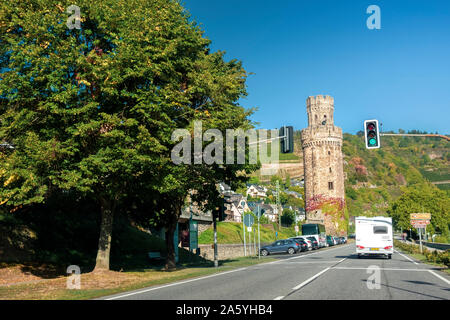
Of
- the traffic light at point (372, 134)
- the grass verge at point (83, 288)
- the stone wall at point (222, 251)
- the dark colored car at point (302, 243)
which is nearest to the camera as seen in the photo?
the grass verge at point (83, 288)

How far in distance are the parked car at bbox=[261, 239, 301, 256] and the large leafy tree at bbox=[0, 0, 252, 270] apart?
25.4 m

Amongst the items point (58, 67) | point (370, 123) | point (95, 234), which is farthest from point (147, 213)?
point (370, 123)

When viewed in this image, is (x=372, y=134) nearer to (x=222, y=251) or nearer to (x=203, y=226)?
(x=222, y=251)

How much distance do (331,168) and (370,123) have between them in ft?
232

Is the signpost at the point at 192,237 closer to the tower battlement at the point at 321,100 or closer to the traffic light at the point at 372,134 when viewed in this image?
the traffic light at the point at 372,134

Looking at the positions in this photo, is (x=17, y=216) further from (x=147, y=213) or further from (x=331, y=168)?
(x=331, y=168)

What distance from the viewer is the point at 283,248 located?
4025cm

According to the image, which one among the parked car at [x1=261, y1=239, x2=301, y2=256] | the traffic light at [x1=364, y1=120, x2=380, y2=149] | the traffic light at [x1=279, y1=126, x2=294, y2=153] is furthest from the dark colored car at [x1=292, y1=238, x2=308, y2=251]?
the traffic light at [x1=279, y1=126, x2=294, y2=153]

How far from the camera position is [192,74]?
17.6m

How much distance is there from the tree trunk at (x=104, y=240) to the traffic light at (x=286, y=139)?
784 centimetres

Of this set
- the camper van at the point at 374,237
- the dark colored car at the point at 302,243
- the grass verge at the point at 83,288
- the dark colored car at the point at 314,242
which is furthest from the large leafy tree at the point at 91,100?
the dark colored car at the point at 314,242

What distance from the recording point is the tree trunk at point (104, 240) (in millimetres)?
16953

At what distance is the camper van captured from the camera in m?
28.2

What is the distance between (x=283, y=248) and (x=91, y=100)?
95.8ft
